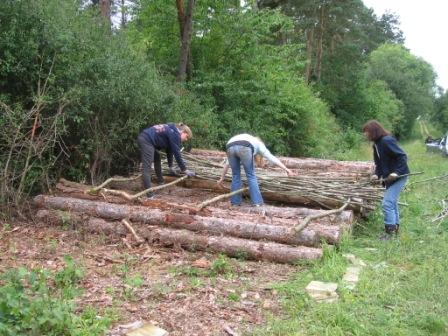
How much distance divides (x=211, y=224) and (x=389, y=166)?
112 inches

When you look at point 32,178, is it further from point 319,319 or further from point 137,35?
point 137,35

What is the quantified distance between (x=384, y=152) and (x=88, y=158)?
211 inches

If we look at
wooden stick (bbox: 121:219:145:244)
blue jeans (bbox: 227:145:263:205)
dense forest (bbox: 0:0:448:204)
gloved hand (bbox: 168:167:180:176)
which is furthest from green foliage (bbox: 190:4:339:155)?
wooden stick (bbox: 121:219:145:244)

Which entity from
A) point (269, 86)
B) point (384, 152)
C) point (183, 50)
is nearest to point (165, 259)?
point (384, 152)

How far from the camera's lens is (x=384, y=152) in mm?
7445

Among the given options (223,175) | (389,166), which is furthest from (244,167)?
(389,166)

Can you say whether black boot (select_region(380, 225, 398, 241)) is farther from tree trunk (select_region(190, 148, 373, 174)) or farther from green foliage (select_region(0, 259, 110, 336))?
green foliage (select_region(0, 259, 110, 336))

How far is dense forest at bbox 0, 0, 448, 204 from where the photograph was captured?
27.1ft

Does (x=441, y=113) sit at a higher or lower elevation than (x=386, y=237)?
higher

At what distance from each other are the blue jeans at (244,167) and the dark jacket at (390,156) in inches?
75.6

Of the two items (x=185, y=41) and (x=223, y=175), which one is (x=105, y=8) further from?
(x=223, y=175)

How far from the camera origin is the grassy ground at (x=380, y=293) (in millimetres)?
4348

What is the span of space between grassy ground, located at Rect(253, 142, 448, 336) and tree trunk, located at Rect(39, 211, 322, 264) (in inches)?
12.0

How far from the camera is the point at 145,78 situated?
10.6 meters
